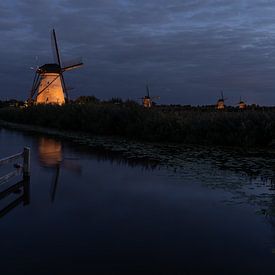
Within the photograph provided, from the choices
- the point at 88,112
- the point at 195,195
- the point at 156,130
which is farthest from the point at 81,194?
the point at 88,112

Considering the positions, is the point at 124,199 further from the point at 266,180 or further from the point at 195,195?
the point at 266,180

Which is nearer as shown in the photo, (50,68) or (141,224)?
(141,224)

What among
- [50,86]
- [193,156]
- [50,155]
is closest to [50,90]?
[50,86]

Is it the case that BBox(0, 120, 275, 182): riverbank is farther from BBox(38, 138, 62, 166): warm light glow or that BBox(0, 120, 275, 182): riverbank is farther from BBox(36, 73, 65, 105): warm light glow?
BBox(36, 73, 65, 105): warm light glow

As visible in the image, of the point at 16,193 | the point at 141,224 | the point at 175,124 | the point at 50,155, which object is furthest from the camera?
the point at 175,124

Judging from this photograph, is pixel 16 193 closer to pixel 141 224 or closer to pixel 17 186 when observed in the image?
pixel 17 186

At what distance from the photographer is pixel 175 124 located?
27250 millimetres

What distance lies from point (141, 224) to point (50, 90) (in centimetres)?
5120

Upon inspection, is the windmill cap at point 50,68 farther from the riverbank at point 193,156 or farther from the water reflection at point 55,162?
the water reflection at point 55,162

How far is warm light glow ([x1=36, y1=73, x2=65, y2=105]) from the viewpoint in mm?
57125

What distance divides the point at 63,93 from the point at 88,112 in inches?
914

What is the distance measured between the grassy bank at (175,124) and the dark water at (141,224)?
27.1ft

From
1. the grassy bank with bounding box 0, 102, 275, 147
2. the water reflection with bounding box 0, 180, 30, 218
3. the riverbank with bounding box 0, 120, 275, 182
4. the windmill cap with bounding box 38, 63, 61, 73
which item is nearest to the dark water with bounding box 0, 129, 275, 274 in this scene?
the water reflection with bounding box 0, 180, 30, 218

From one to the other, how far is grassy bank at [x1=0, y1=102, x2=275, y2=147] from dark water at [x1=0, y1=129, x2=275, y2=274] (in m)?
8.27
